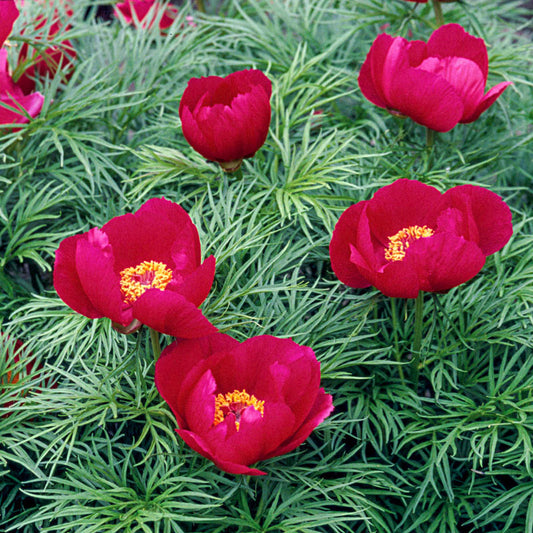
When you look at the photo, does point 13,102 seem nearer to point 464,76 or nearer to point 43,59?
point 43,59

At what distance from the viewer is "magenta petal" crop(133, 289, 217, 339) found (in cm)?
56

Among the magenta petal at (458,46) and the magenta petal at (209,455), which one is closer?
the magenta petal at (209,455)

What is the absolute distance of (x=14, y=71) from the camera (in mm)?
1018

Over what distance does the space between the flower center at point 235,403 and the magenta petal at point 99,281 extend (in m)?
0.10

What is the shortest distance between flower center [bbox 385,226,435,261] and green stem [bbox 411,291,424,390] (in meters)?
0.04

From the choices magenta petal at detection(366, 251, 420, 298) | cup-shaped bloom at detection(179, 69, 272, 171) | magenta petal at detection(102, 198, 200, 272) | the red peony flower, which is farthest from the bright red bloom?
magenta petal at detection(366, 251, 420, 298)

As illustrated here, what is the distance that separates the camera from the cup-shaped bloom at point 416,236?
2.01 ft

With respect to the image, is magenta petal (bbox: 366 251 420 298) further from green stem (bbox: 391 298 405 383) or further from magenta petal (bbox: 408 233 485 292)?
green stem (bbox: 391 298 405 383)

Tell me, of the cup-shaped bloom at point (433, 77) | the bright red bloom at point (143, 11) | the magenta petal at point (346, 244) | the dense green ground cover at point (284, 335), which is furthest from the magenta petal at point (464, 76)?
the bright red bloom at point (143, 11)

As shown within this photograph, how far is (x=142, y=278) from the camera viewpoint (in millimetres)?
660

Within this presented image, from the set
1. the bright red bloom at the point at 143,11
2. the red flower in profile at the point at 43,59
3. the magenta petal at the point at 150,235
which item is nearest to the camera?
the magenta petal at the point at 150,235

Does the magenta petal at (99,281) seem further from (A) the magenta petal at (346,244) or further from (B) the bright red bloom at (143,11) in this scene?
(B) the bright red bloom at (143,11)

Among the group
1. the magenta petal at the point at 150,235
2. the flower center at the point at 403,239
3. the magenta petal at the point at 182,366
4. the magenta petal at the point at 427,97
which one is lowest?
the magenta petal at the point at 182,366

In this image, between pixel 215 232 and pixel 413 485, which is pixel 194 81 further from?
pixel 413 485
